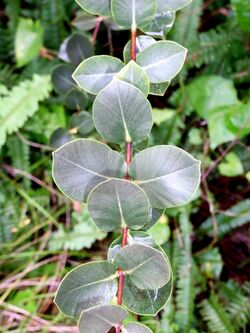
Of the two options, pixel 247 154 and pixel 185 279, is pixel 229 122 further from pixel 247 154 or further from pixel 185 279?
pixel 185 279

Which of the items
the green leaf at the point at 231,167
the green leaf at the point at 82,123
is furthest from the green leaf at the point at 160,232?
the green leaf at the point at 82,123

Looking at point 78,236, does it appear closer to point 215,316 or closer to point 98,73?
point 215,316

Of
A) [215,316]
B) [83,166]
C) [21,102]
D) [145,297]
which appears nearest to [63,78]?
[21,102]

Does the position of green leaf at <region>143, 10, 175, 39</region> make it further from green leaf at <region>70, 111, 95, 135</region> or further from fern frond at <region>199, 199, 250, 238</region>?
fern frond at <region>199, 199, 250, 238</region>

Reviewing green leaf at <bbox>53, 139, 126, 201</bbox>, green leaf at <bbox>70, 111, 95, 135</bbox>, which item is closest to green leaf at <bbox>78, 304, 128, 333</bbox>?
green leaf at <bbox>53, 139, 126, 201</bbox>

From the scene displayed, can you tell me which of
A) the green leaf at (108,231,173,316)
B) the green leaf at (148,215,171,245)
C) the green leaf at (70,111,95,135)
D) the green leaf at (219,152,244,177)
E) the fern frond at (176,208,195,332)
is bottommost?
the fern frond at (176,208,195,332)
